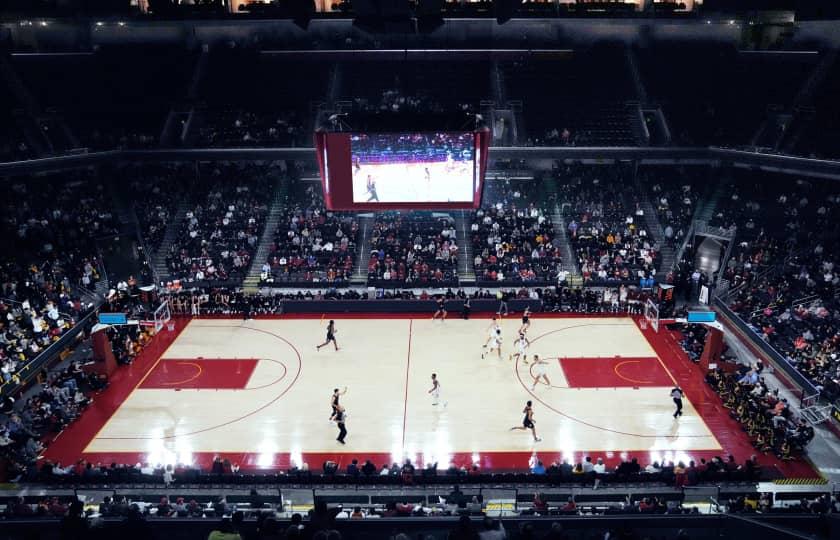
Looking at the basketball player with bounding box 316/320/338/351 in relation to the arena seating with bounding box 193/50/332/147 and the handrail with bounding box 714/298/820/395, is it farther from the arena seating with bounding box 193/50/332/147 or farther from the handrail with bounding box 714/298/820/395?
the handrail with bounding box 714/298/820/395

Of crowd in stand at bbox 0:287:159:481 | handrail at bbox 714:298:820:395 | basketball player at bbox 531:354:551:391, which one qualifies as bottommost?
basketball player at bbox 531:354:551:391

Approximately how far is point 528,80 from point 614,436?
24245 millimetres

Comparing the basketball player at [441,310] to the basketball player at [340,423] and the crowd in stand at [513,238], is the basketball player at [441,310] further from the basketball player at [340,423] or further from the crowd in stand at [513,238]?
the basketball player at [340,423]

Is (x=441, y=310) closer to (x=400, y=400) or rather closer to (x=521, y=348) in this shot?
(x=521, y=348)

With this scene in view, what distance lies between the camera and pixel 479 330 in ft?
82.3

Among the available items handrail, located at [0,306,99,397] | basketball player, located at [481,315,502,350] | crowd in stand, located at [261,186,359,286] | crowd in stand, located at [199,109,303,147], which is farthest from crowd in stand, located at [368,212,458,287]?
handrail, located at [0,306,99,397]

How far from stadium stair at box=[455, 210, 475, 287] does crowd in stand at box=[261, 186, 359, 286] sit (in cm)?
486

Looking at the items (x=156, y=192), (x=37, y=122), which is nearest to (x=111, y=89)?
(x=37, y=122)

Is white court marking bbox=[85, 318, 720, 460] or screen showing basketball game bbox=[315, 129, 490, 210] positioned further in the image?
screen showing basketball game bbox=[315, 129, 490, 210]

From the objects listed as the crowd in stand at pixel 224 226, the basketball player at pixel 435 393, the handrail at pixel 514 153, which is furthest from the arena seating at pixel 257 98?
the basketball player at pixel 435 393

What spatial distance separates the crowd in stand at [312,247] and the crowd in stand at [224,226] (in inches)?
48.3

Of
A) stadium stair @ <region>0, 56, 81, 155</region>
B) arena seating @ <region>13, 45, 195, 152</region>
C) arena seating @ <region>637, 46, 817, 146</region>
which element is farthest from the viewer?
arena seating @ <region>13, 45, 195, 152</region>

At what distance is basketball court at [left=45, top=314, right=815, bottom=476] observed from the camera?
56.1 feet

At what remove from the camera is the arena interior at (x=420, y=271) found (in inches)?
575
